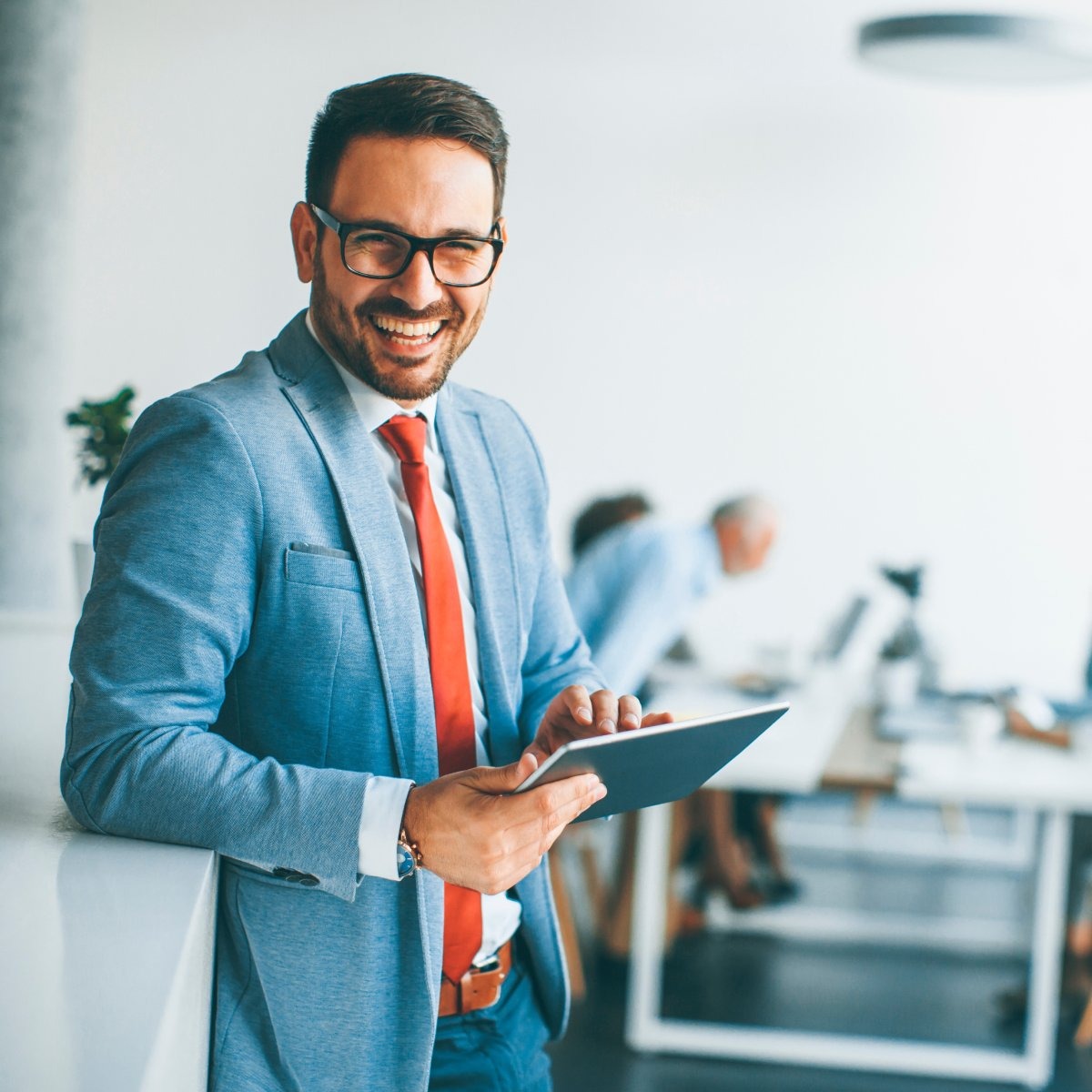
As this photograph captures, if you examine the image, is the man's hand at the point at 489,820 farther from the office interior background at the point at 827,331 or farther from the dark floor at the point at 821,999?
the office interior background at the point at 827,331

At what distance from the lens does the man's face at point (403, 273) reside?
1.29 metres

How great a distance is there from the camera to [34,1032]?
2.96 ft

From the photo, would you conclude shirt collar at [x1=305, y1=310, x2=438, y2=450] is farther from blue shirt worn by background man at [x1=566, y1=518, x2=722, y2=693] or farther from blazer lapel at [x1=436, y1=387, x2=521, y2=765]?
blue shirt worn by background man at [x1=566, y1=518, x2=722, y2=693]

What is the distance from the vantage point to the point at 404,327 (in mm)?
1315

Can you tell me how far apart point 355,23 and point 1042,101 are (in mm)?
4193

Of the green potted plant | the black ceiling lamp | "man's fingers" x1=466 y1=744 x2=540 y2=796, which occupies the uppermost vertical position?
the black ceiling lamp

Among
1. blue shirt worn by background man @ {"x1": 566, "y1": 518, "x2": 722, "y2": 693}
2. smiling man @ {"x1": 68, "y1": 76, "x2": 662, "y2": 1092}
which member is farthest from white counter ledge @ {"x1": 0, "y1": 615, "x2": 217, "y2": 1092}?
blue shirt worn by background man @ {"x1": 566, "y1": 518, "x2": 722, "y2": 693}

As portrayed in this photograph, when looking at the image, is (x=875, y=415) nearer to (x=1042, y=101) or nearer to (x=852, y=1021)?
(x=1042, y=101)

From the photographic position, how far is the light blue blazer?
1.16 m

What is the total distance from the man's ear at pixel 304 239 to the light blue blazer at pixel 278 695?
0.06 m

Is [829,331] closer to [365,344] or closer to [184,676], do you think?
[365,344]

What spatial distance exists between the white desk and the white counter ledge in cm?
223

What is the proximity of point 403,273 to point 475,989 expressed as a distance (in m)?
0.78

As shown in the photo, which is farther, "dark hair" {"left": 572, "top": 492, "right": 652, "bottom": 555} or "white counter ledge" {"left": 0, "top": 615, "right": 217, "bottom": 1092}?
"dark hair" {"left": 572, "top": 492, "right": 652, "bottom": 555}
